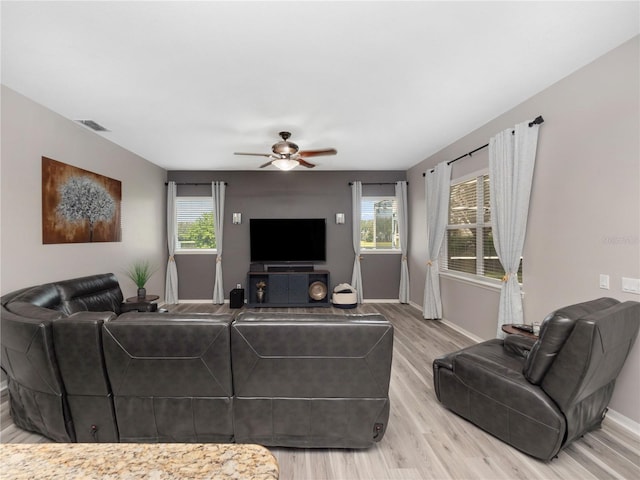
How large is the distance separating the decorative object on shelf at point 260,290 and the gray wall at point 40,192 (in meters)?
2.07

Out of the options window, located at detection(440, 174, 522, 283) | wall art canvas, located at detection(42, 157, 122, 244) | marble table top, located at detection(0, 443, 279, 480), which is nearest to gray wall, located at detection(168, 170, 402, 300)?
window, located at detection(440, 174, 522, 283)

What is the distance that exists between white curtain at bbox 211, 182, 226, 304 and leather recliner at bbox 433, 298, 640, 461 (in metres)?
4.80

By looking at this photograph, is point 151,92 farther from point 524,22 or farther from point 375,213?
point 375,213

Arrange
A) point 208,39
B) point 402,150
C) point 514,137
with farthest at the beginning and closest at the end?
point 402,150 → point 514,137 → point 208,39

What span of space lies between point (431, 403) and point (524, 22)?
9.56ft

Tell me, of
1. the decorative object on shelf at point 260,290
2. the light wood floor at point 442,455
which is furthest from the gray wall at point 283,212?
the light wood floor at point 442,455

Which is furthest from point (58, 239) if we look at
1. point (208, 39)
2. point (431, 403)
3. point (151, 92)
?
point (431, 403)

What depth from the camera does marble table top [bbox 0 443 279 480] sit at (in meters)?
0.47

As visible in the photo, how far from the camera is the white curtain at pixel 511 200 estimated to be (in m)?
2.88

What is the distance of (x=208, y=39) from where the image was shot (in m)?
2.05

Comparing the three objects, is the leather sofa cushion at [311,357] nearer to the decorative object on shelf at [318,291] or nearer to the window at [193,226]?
the decorative object on shelf at [318,291]

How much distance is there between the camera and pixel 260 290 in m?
5.64

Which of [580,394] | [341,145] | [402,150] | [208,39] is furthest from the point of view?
[402,150]

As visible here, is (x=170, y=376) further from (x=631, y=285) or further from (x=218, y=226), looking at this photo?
(x=218, y=226)
